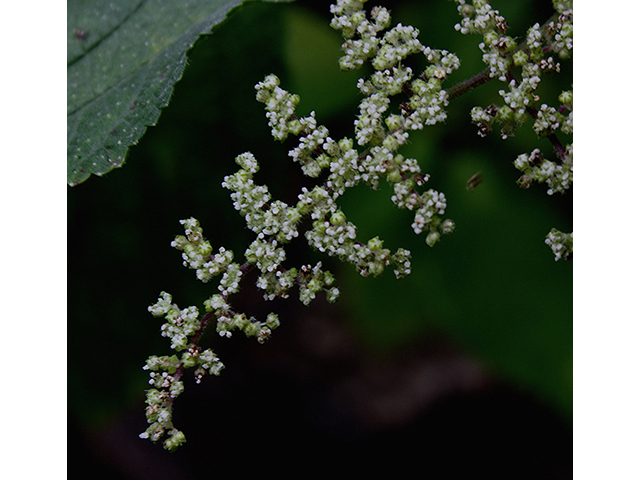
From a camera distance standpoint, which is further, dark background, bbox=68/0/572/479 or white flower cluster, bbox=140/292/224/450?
dark background, bbox=68/0/572/479

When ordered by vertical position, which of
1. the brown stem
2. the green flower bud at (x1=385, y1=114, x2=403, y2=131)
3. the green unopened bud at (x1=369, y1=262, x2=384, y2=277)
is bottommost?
the green unopened bud at (x1=369, y1=262, x2=384, y2=277)

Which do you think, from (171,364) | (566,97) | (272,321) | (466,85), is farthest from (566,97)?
(171,364)

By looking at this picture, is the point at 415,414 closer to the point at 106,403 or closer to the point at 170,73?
the point at 106,403

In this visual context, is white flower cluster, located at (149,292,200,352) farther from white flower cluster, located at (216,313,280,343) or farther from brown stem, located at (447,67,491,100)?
brown stem, located at (447,67,491,100)

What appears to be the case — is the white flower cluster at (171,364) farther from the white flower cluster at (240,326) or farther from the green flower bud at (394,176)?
the green flower bud at (394,176)

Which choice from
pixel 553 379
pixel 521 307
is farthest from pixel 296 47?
pixel 553 379

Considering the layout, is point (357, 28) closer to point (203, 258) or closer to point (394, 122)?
point (394, 122)

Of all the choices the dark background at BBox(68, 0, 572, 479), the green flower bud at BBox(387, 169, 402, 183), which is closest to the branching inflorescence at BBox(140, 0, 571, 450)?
the green flower bud at BBox(387, 169, 402, 183)
